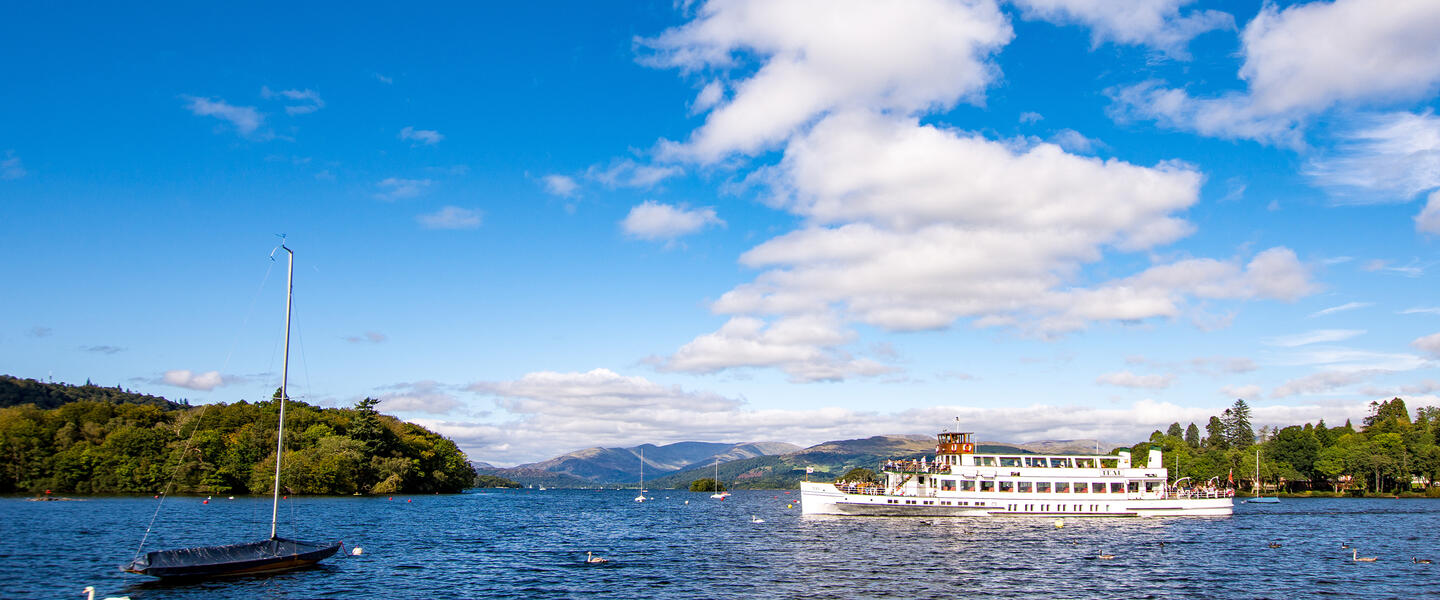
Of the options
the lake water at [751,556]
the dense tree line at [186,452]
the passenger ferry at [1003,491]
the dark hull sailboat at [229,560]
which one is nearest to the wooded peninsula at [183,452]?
the dense tree line at [186,452]

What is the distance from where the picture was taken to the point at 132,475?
501ft

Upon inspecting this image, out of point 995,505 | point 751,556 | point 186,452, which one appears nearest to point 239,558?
point 751,556

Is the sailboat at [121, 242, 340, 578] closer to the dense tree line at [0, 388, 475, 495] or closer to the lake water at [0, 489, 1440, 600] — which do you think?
the lake water at [0, 489, 1440, 600]

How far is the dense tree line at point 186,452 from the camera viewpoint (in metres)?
150

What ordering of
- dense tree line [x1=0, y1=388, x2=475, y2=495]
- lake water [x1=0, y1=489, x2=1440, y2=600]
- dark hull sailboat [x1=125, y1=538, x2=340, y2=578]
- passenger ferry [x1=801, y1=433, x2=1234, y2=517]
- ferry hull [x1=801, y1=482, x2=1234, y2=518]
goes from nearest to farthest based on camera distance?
1. dark hull sailboat [x1=125, y1=538, x2=340, y2=578]
2. lake water [x1=0, y1=489, x2=1440, y2=600]
3. ferry hull [x1=801, y1=482, x2=1234, y2=518]
4. passenger ferry [x1=801, y1=433, x2=1234, y2=517]
5. dense tree line [x1=0, y1=388, x2=475, y2=495]

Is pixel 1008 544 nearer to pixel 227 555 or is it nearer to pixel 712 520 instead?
pixel 712 520

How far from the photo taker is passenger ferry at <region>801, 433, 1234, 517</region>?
104188 mm

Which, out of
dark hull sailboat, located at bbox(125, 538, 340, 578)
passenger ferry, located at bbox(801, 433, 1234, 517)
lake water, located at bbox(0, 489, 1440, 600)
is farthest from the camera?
passenger ferry, located at bbox(801, 433, 1234, 517)

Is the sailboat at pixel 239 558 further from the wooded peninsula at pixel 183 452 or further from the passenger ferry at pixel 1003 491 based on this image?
the wooded peninsula at pixel 183 452

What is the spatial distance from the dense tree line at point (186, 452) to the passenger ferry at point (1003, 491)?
105569mm

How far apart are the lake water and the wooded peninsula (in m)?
40.8

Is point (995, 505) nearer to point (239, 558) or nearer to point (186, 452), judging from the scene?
point (239, 558)

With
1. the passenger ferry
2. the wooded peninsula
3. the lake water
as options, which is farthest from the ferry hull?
the wooded peninsula

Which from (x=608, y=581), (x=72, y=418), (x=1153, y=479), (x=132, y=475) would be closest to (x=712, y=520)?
(x=1153, y=479)
